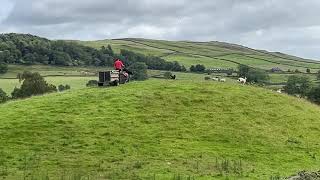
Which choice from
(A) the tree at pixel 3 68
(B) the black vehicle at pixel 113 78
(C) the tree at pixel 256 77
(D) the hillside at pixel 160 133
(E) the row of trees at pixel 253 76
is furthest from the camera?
(A) the tree at pixel 3 68

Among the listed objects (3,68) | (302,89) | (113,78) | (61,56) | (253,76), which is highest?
(113,78)

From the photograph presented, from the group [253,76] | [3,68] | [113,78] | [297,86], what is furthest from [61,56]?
[113,78]

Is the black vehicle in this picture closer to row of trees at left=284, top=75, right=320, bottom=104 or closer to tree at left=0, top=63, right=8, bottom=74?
row of trees at left=284, top=75, right=320, bottom=104

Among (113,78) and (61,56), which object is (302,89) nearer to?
(113,78)

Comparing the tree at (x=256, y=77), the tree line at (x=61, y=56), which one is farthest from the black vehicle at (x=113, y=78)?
the tree line at (x=61, y=56)

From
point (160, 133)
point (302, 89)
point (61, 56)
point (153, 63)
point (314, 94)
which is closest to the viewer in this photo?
point (160, 133)

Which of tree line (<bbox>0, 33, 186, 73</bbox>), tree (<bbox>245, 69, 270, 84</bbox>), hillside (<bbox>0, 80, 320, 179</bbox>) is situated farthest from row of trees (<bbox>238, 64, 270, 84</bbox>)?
hillside (<bbox>0, 80, 320, 179</bbox>)

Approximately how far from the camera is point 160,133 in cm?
3838

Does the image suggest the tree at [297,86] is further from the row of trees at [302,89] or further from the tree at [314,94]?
the tree at [314,94]

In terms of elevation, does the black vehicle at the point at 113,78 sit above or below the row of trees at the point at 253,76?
above

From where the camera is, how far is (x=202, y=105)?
44.9 meters

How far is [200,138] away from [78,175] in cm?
1225

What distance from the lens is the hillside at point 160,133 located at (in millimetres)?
31109

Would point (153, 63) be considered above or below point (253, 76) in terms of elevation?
above
